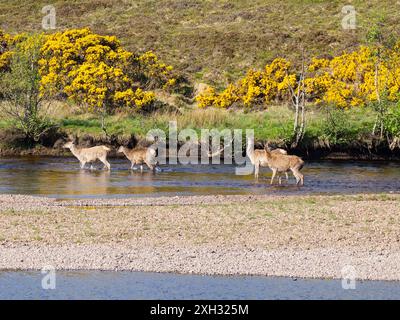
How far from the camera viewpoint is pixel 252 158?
30125 millimetres

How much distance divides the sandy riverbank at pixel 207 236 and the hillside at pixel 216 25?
32753 millimetres

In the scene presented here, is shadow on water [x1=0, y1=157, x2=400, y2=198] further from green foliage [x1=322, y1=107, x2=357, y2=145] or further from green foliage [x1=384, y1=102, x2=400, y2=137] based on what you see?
green foliage [x1=322, y1=107, x2=357, y2=145]

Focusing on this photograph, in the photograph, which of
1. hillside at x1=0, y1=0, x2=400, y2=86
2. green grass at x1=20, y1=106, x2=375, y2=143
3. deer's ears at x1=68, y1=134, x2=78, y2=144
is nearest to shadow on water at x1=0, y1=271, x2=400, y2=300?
green grass at x1=20, y1=106, x2=375, y2=143

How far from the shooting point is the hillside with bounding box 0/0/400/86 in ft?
196

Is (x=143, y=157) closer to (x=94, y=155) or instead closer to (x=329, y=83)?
(x=94, y=155)

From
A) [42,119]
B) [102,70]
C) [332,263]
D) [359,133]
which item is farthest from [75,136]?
[332,263]

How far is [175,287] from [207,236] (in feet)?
12.4

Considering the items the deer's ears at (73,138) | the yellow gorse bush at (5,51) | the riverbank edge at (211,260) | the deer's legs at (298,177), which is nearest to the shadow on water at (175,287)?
the riverbank edge at (211,260)

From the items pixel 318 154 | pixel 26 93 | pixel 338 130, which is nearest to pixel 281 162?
pixel 318 154

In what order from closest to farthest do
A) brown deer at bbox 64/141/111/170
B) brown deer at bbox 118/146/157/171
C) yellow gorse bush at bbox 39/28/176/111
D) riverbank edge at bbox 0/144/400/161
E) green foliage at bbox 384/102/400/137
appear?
brown deer at bbox 118/146/157/171, brown deer at bbox 64/141/111/170, green foliage at bbox 384/102/400/137, riverbank edge at bbox 0/144/400/161, yellow gorse bush at bbox 39/28/176/111

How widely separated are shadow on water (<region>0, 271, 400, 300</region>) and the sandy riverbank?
1.22 ft

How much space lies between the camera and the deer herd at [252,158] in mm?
28375
